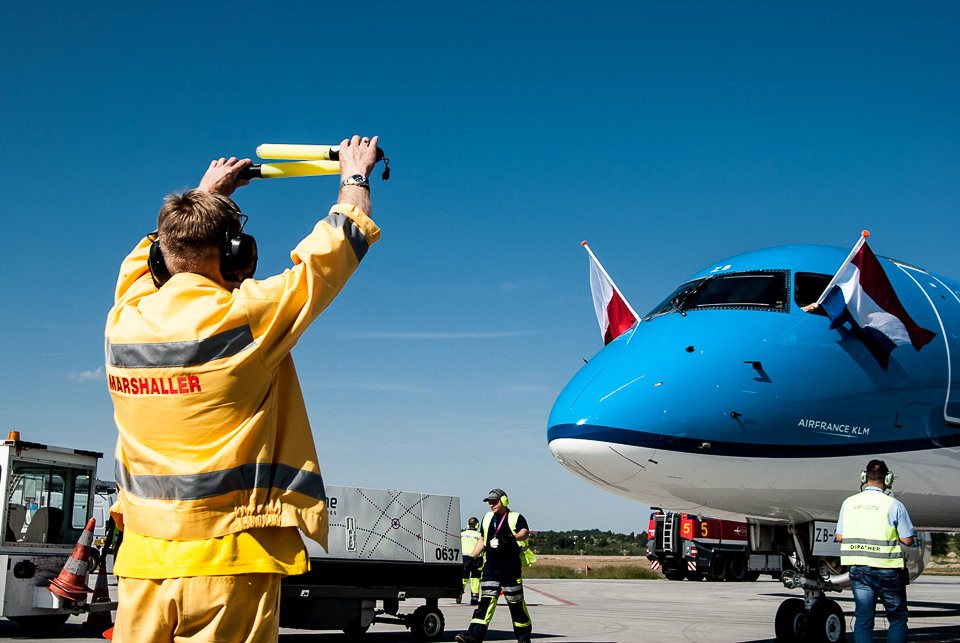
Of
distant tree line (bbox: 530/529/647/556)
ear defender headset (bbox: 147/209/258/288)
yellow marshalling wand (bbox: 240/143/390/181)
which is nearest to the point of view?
ear defender headset (bbox: 147/209/258/288)

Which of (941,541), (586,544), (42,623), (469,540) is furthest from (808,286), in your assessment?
(586,544)

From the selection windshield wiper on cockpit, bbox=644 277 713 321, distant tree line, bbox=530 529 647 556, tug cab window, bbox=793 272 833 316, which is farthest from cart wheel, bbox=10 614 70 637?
distant tree line, bbox=530 529 647 556

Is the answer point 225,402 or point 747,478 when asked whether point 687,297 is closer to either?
point 747,478

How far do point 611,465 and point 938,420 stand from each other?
373 cm

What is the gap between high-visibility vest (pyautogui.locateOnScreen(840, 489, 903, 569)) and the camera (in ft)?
26.4

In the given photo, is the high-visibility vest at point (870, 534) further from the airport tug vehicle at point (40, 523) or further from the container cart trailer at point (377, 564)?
the airport tug vehicle at point (40, 523)

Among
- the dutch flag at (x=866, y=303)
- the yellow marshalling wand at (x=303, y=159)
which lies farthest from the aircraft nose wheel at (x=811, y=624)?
the yellow marshalling wand at (x=303, y=159)

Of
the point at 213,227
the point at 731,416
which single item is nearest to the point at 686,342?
the point at 731,416

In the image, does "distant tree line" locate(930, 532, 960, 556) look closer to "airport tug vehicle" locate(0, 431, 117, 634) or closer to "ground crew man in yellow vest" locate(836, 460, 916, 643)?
"ground crew man in yellow vest" locate(836, 460, 916, 643)

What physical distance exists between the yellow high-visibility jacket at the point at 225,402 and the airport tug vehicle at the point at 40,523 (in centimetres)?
903

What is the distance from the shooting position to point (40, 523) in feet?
40.5

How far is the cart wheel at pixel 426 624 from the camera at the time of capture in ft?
41.7

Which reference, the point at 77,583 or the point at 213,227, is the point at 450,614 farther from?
the point at 213,227

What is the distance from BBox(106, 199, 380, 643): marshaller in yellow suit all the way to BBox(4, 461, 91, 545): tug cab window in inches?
421
